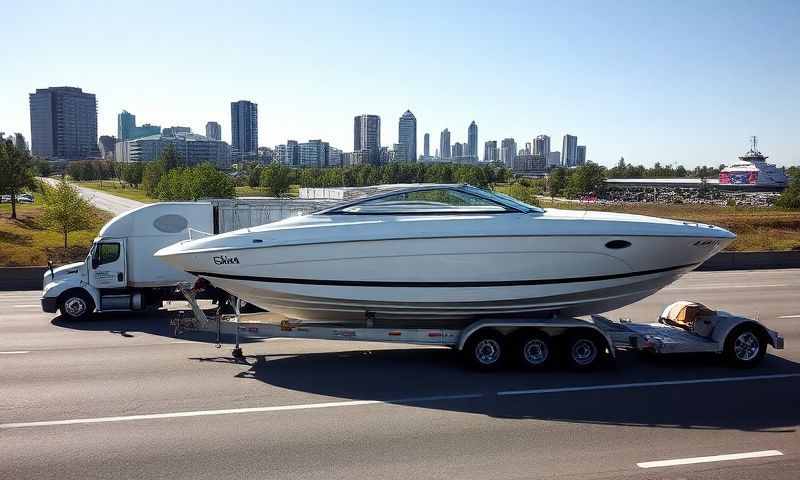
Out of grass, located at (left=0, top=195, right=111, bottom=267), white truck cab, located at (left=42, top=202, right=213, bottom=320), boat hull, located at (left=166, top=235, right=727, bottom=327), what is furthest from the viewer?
grass, located at (left=0, top=195, right=111, bottom=267)

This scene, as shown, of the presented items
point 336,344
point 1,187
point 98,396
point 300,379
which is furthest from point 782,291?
point 1,187

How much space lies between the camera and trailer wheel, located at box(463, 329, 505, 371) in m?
9.23

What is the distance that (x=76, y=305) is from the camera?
1354 centimetres

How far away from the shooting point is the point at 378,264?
30.2 feet

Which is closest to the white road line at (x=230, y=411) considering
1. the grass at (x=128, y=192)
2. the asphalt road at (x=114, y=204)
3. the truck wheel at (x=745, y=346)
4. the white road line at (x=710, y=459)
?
the white road line at (x=710, y=459)

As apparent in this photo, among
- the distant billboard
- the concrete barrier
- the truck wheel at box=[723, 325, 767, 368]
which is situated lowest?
the concrete barrier

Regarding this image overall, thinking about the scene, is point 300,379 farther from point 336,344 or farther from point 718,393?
point 718,393

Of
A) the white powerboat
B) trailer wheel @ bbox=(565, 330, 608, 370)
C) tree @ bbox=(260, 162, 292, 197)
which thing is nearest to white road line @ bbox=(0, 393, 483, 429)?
the white powerboat

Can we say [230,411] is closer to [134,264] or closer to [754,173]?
[134,264]

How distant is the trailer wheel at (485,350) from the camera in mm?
9234

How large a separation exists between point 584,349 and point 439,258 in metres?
2.59

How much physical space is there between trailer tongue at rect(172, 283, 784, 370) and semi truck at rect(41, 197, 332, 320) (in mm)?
4805

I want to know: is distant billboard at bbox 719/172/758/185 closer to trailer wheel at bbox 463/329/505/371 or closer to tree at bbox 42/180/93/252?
tree at bbox 42/180/93/252

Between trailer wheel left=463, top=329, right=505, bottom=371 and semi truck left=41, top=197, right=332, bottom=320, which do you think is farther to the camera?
semi truck left=41, top=197, right=332, bottom=320
